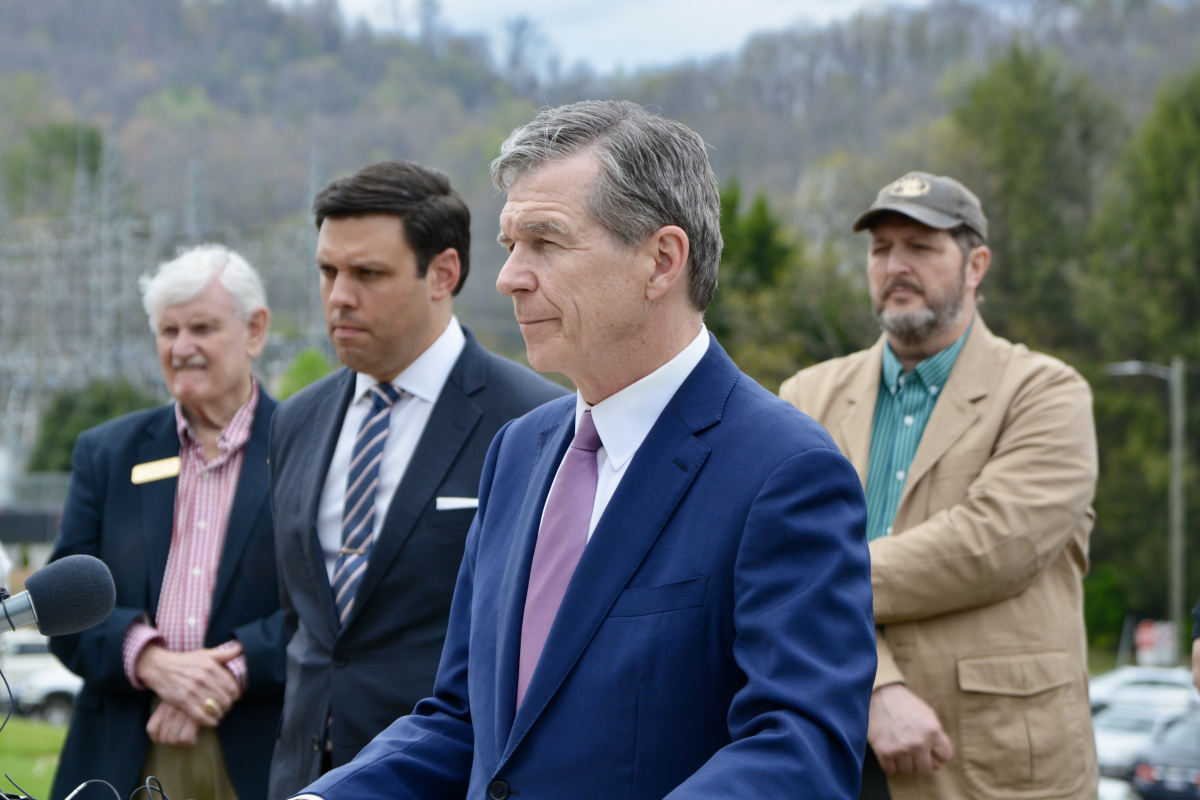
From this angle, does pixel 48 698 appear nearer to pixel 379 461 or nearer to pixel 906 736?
pixel 379 461

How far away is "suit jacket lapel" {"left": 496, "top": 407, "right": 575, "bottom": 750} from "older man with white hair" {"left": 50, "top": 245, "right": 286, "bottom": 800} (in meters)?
1.95

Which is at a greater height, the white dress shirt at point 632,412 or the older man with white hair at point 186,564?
the white dress shirt at point 632,412

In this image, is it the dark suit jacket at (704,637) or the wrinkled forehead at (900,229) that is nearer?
the dark suit jacket at (704,637)

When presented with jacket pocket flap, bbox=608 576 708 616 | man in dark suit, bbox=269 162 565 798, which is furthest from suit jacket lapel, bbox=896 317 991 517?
jacket pocket flap, bbox=608 576 708 616

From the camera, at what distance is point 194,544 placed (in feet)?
13.6

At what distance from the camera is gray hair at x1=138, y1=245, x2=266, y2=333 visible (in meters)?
4.36

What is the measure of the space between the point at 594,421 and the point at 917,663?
1.72 metres

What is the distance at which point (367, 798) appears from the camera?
2.13m

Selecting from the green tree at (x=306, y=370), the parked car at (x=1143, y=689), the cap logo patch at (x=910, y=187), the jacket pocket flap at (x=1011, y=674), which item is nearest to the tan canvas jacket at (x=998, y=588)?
the jacket pocket flap at (x=1011, y=674)

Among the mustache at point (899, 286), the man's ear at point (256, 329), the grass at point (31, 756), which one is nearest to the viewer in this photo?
the mustache at point (899, 286)

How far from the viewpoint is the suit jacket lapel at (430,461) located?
338 centimetres

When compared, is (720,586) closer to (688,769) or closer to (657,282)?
(688,769)

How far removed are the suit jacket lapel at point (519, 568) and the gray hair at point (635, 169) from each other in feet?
1.32

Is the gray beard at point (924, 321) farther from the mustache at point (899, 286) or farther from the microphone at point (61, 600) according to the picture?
the microphone at point (61, 600)
